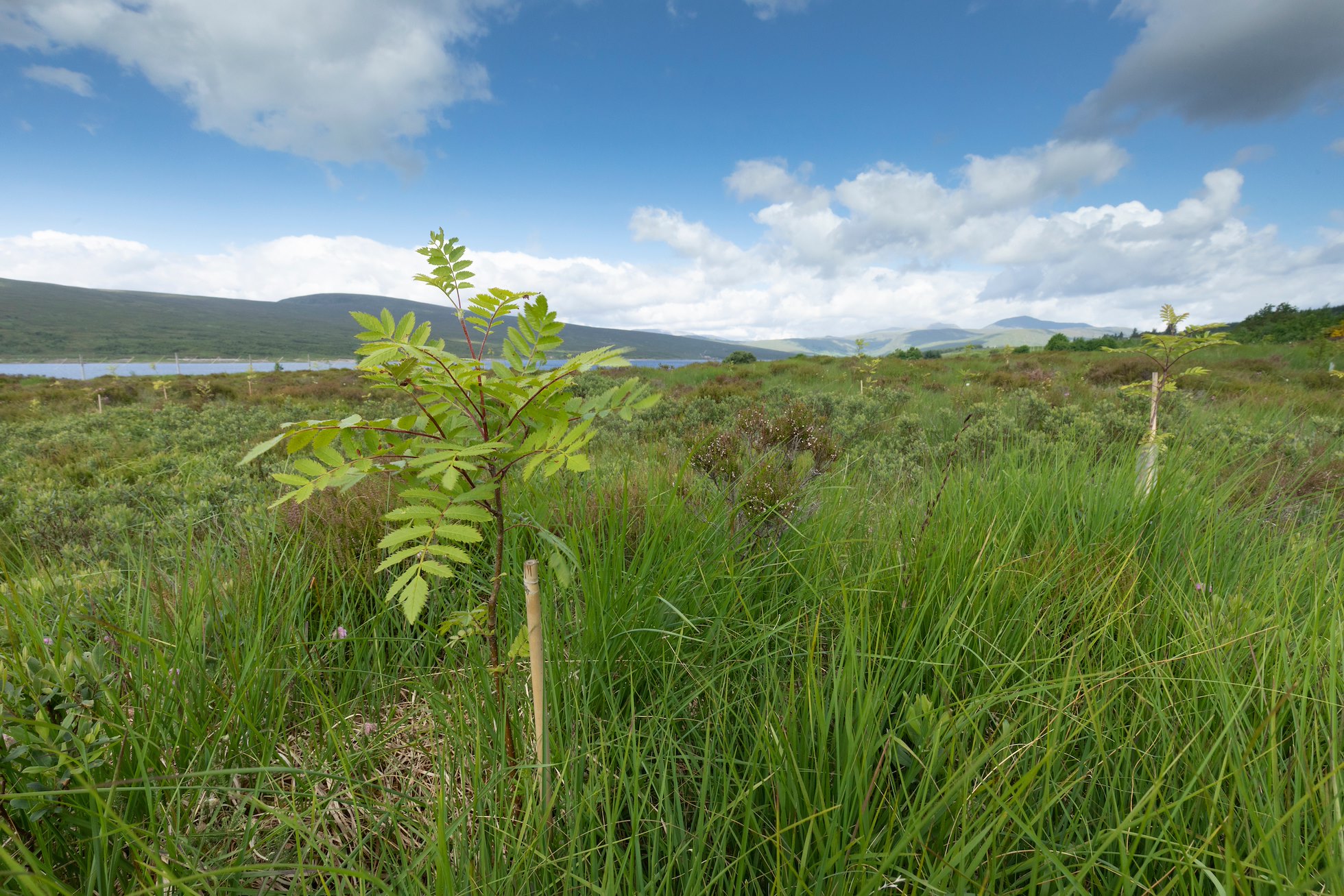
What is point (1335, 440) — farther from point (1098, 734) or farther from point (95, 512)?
point (95, 512)

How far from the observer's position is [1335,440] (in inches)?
205

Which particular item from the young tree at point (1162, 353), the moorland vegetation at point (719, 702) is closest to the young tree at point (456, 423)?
the moorland vegetation at point (719, 702)

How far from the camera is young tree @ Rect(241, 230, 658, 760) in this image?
41.4 inches

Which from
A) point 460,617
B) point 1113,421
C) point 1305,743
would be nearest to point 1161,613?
point 1305,743

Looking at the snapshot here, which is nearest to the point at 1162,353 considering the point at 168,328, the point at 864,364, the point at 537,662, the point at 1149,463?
the point at 1149,463

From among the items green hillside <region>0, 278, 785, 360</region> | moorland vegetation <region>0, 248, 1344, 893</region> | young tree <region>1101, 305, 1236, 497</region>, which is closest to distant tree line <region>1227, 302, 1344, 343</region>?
young tree <region>1101, 305, 1236, 497</region>

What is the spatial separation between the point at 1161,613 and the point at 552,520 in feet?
7.92

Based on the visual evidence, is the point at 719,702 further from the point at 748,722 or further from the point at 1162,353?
the point at 1162,353

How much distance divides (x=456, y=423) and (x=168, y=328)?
182 m

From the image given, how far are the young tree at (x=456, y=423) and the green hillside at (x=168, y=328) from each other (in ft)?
246

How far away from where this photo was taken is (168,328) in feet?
433

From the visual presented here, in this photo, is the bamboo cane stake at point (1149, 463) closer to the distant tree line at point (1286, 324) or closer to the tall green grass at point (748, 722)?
the tall green grass at point (748, 722)

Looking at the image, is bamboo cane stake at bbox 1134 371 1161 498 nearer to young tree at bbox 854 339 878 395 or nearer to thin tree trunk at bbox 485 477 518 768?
thin tree trunk at bbox 485 477 518 768

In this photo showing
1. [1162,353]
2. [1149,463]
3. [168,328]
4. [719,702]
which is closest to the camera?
[719,702]
